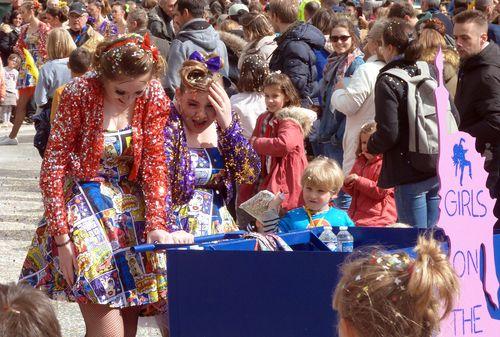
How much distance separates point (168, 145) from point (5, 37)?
14118 mm

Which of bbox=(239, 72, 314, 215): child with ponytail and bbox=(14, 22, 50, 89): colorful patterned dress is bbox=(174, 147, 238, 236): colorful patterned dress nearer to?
Answer: bbox=(239, 72, 314, 215): child with ponytail

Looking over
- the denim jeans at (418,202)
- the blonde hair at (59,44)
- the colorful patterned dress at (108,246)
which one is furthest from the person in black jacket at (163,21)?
the colorful patterned dress at (108,246)

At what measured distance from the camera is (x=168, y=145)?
14.4 ft

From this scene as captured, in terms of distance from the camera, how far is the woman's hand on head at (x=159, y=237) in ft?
13.4

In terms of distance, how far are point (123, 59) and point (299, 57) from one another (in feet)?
14.1

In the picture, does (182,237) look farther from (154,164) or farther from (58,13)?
(58,13)

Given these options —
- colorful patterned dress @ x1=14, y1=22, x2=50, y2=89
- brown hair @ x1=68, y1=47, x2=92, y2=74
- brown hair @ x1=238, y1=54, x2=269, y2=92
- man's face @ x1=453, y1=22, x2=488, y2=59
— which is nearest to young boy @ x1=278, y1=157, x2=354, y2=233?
man's face @ x1=453, y1=22, x2=488, y2=59

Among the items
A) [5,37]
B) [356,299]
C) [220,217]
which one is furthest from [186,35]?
[5,37]

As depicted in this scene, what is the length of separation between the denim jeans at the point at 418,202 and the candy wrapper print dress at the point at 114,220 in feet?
6.84

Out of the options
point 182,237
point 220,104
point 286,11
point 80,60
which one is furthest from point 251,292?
point 286,11

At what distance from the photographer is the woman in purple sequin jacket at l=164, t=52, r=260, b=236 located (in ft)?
14.5

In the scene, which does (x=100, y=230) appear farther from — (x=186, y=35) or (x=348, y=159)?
(x=186, y=35)

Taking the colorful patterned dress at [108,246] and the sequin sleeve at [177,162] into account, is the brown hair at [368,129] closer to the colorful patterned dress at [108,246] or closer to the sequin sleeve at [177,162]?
the sequin sleeve at [177,162]

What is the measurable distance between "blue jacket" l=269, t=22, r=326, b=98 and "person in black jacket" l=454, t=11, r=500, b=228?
2.09 metres
